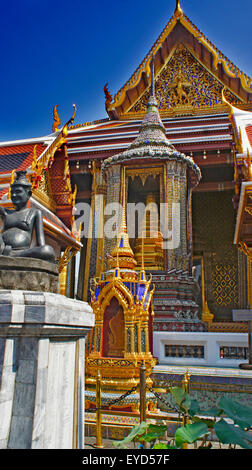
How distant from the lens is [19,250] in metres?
2.09

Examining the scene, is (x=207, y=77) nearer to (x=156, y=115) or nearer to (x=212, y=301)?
(x=156, y=115)

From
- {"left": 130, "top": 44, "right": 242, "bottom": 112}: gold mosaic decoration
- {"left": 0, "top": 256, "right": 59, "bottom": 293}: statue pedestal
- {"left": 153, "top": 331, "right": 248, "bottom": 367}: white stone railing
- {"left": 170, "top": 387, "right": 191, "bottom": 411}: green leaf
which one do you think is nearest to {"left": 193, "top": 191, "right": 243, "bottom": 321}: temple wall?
{"left": 130, "top": 44, "right": 242, "bottom": 112}: gold mosaic decoration

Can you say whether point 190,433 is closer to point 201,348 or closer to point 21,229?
point 21,229

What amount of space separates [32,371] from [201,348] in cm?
393

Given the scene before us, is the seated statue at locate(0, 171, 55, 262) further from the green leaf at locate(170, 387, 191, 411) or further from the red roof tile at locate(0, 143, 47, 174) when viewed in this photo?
the red roof tile at locate(0, 143, 47, 174)

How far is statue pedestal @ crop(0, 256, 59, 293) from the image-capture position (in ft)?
6.07

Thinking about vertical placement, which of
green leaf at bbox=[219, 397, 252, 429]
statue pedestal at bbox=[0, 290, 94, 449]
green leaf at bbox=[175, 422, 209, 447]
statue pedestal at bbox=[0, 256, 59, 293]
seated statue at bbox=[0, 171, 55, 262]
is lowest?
green leaf at bbox=[175, 422, 209, 447]

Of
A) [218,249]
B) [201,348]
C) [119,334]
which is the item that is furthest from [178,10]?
[119,334]

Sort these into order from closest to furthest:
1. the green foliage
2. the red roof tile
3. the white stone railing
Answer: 1. the green foliage
2. the white stone railing
3. the red roof tile

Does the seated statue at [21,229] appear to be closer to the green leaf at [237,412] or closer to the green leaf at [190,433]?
the green leaf at [190,433]

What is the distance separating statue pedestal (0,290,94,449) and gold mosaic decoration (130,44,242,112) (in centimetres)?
1060

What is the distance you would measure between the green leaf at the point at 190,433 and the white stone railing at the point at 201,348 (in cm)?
327

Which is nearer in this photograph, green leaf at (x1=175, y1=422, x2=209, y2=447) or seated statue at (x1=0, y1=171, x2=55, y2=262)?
green leaf at (x1=175, y1=422, x2=209, y2=447)

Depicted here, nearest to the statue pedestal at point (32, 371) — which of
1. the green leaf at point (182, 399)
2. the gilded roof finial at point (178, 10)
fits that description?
the green leaf at point (182, 399)
